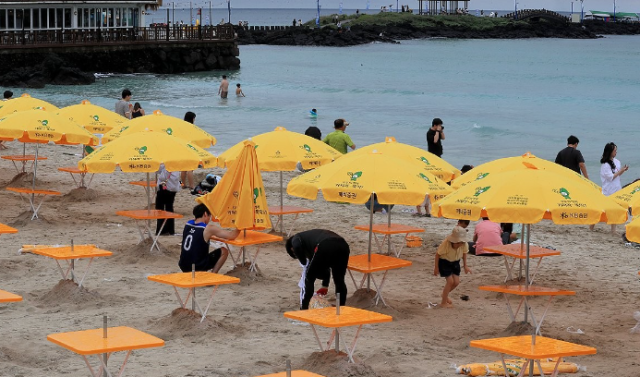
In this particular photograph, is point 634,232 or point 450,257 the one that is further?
point 450,257

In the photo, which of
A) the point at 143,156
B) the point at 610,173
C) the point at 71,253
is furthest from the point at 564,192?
the point at 610,173

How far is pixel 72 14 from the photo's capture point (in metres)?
53.0

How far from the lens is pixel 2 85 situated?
152ft

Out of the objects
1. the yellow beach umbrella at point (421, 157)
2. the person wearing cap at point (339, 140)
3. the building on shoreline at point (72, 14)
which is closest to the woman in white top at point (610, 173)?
the person wearing cap at point (339, 140)

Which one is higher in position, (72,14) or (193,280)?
(72,14)

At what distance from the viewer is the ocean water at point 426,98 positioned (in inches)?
1344

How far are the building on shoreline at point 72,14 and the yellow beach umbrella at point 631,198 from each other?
44065 mm

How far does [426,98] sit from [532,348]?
4652 cm

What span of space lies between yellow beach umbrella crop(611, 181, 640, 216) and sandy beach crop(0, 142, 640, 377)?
116cm

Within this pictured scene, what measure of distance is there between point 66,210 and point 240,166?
5340mm

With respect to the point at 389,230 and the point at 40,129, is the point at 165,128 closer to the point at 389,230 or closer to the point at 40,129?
the point at 40,129

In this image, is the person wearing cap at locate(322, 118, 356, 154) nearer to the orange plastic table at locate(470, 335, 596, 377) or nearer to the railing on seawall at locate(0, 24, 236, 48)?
the orange plastic table at locate(470, 335, 596, 377)

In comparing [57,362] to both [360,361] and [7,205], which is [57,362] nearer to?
[360,361]

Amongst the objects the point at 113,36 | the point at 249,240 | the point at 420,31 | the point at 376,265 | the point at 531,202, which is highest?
the point at 420,31
